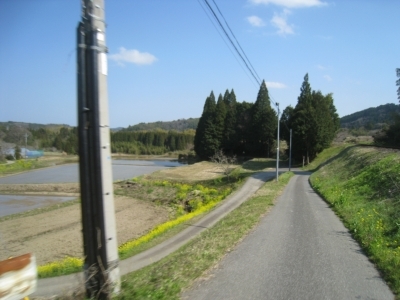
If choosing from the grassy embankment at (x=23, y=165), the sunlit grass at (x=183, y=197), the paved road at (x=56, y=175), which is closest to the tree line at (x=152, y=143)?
the grassy embankment at (x=23, y=165)

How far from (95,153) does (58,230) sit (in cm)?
2220

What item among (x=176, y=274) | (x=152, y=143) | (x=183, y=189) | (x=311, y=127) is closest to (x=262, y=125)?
(x=311, y=127)

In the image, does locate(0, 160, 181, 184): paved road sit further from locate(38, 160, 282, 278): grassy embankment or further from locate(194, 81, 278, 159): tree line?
locate(194, 81, 278, 159): tree line

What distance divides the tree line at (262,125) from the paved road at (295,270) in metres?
43.1

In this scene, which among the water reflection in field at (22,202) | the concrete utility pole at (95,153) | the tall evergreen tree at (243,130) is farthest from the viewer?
the tall evergreen tree at (243,130)

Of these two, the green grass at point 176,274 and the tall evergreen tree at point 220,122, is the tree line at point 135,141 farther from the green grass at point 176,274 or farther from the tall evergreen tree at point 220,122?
the green grass at point 176,274

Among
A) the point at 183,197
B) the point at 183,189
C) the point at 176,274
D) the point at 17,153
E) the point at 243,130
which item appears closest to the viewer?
the point at 176,274

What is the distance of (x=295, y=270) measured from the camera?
5.51 meters

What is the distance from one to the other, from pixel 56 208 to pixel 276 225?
27509mm

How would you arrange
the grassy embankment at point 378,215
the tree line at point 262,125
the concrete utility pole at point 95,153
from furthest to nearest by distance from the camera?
1. the tree line at point 262,125
2. the grassy embankment at point 378,215
3. the concrete utility pole at point 95,153

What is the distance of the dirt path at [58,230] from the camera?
1861cm

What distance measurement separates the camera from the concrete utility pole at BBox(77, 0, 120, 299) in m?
3.54

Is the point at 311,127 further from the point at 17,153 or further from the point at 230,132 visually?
the point at 17,153

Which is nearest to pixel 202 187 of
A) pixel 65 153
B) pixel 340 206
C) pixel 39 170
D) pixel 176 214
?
pixel 176 214
